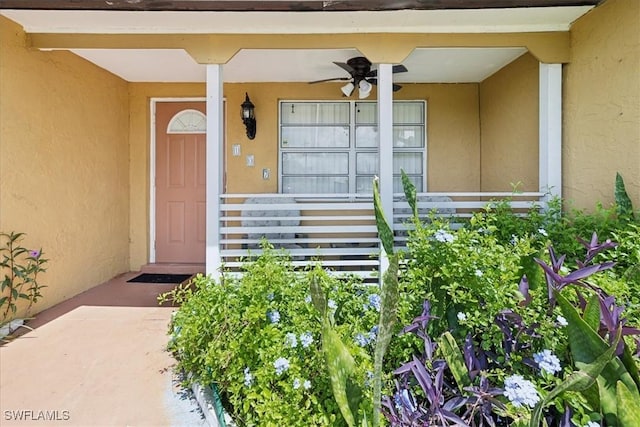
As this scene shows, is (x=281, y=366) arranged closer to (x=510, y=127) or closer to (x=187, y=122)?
(x=510, y=127)

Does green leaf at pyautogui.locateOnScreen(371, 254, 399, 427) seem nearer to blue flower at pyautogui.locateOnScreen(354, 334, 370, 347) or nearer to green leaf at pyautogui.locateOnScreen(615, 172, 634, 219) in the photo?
blue flower at pyautogui.locateOnScreen(354, 334, 370, 347)

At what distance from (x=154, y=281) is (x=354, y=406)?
→ 12.1ft

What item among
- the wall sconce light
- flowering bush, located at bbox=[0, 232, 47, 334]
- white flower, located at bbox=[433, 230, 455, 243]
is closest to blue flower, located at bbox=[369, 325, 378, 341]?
white flower, located at bbox=[433, 230, 455, 243]

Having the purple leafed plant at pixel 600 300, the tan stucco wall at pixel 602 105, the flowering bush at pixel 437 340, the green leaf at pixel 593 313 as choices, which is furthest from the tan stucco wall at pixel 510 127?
the green leaf at pixel 593 313

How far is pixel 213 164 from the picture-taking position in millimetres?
3348

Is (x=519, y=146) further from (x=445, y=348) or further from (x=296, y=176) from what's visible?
(x=445, y=348)

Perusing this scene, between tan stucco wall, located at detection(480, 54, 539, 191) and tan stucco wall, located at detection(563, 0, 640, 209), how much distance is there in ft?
1.98

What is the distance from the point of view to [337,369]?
1564 mm

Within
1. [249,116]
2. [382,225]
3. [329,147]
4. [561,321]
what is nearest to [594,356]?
[561,321]

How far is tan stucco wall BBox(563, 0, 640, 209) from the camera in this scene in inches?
109

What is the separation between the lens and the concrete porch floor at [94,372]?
6.91ft

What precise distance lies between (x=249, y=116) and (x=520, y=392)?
4.17 meters

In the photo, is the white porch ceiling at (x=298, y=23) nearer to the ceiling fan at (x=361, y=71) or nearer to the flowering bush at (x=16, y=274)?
the ceiling fan at (x=361, y=71)

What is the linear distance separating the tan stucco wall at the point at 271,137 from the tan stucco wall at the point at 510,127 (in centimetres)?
20
